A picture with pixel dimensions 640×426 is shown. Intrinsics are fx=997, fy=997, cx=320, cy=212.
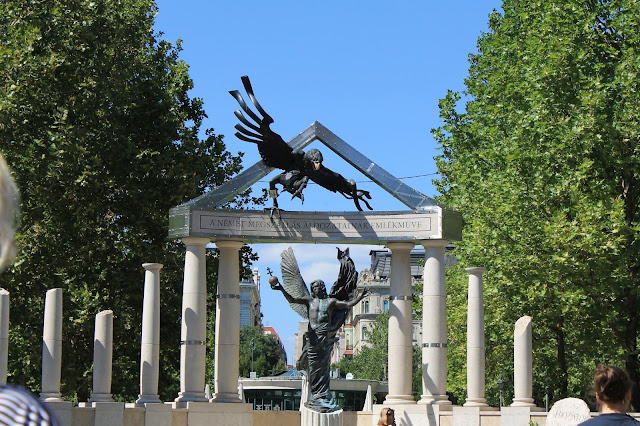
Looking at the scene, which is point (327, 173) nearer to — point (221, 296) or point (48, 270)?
point (221, 296)

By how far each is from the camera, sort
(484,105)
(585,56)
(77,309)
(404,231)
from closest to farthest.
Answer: (404,231), (585,56), (77,309), (484,105)

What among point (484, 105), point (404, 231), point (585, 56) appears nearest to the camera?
point (404, 231)

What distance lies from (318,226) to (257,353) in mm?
89369

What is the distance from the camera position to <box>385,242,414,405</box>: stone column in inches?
1088

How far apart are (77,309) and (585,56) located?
766 inches

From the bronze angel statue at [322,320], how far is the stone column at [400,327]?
117cm

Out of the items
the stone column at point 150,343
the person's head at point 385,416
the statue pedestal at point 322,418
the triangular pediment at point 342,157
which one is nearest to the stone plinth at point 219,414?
the stone column at point 150,343

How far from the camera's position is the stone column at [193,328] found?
27.0m

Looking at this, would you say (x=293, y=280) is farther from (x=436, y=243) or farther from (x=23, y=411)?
(x=23, y=411)

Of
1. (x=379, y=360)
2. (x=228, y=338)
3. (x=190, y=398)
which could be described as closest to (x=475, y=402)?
(x=228, y=338)

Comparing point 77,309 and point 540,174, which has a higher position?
point 540,174

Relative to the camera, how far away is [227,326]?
91.8 ft

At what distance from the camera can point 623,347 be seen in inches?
1221

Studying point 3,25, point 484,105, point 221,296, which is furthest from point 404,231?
point 3,25
